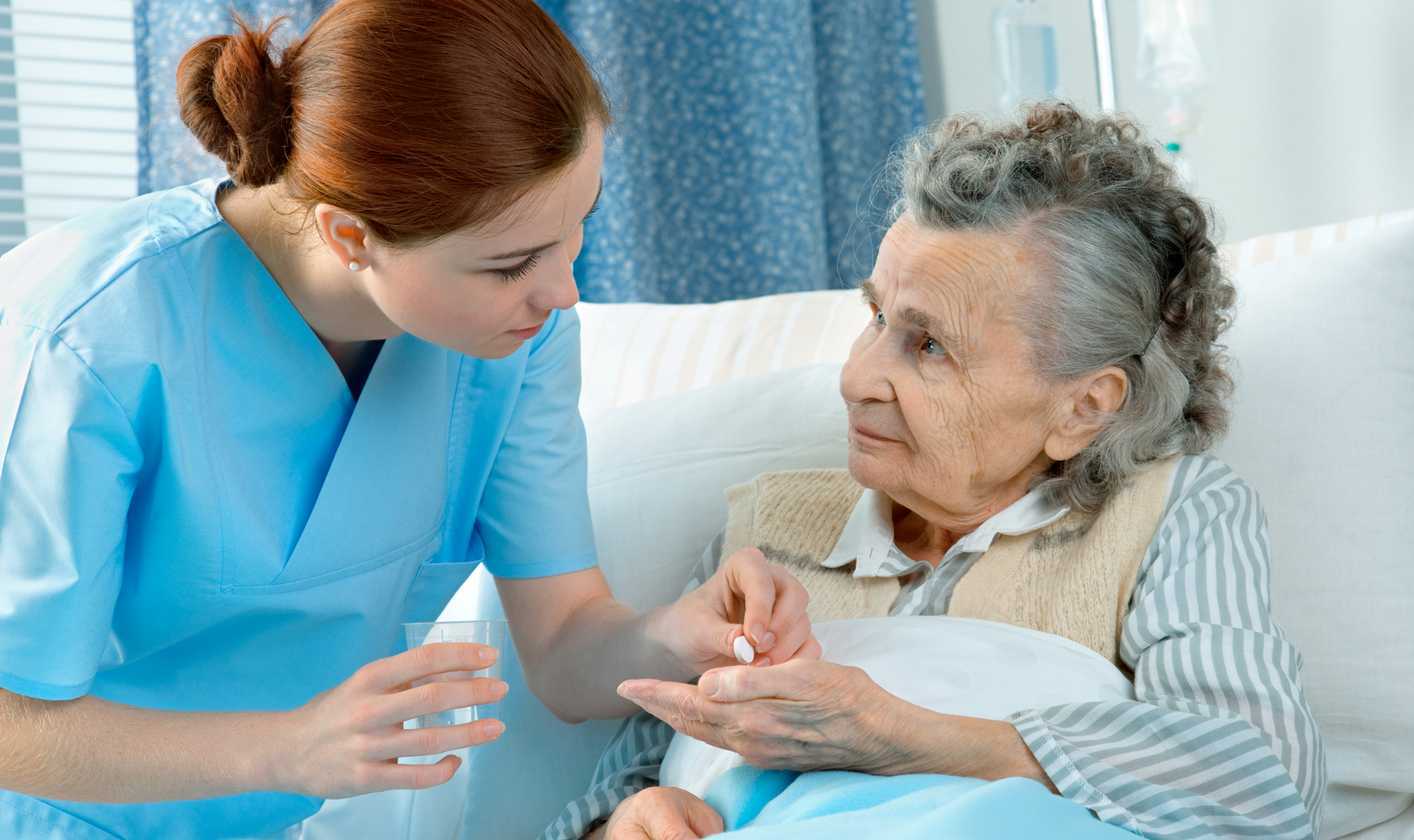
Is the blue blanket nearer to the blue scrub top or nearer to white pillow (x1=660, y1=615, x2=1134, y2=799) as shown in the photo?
white pillow (x1=660, y1=615, x2=1134, y2=799)

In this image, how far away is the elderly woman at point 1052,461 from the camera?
1039mm

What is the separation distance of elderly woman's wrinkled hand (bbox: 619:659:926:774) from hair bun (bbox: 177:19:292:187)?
594 millimetres

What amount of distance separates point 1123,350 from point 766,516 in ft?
1.51

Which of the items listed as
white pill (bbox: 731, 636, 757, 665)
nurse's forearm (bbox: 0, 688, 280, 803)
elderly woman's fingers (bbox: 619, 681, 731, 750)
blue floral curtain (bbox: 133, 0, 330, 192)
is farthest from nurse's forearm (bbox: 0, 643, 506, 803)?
blue floral curtain (bbox: 133, 0, 330, 192)

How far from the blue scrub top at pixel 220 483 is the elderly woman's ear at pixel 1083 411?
57 cm

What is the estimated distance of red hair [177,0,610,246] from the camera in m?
0.96

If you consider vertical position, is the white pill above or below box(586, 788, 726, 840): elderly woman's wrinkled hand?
above

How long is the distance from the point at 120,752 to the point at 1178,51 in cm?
220

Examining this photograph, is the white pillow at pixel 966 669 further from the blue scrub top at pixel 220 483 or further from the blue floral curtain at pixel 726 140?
the blue floral curtain at pixel 726 140

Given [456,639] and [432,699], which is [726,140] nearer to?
[456,639]

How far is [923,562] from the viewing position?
51.1 inches

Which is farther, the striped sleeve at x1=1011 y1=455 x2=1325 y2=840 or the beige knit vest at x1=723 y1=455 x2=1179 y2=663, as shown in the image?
the beige knit vest at x1=723 y1=455 x2=1179 y2=663

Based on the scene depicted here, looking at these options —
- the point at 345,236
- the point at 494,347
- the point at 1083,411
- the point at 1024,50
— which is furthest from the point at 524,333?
the point at 1024,50

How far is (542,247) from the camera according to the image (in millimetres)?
1042
